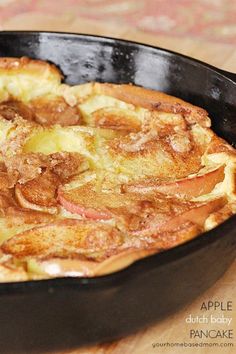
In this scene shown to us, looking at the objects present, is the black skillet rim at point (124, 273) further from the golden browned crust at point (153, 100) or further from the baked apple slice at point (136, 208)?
the golden browned crust at point (153, 100)

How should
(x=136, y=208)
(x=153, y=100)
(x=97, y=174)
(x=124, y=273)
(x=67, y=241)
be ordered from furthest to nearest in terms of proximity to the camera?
(x=153, y=100) < (x=97, y=174) < (x=136, y=208) < (x=67, y=241) < (x=124, y=273)

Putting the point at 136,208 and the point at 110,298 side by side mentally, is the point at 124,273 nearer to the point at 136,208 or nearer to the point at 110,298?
the point at 110,298

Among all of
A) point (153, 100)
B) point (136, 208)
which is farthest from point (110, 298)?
point (153, 100)

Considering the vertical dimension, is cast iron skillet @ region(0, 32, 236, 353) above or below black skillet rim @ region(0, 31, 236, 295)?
below

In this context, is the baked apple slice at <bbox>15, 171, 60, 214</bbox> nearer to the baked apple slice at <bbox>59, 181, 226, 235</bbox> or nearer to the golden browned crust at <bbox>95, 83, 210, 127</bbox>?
the baked apple slice at <bbox>59, 181, 226, 235</bbox>

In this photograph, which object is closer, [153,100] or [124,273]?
[124,273]

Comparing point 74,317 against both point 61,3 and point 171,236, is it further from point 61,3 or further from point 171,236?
point 61,3

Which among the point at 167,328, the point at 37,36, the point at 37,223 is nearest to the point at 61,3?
the point at 37,36

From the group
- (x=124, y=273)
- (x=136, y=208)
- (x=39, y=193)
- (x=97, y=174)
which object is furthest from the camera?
(x=97, y=174)

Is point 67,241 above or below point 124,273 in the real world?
below

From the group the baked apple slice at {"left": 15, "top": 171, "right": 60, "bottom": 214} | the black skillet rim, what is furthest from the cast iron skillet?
the baked apple slice at {"left": 15, "top": 171, "right": 60, "bottom": 214}
